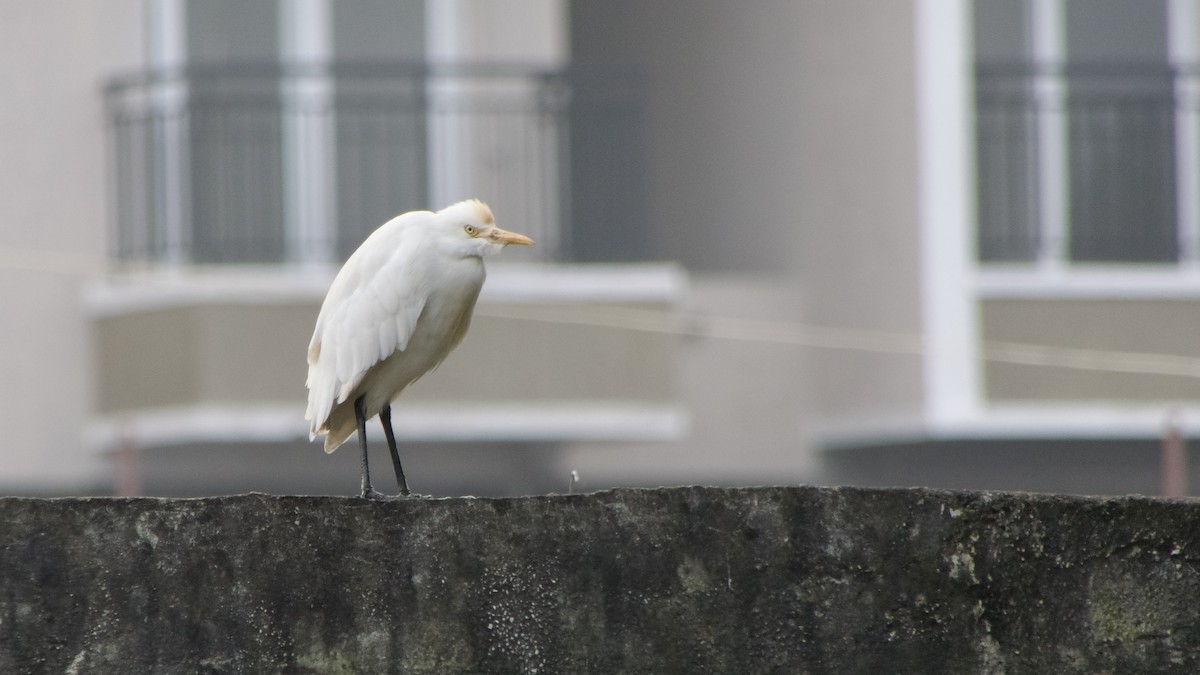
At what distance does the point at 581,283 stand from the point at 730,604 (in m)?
7.22

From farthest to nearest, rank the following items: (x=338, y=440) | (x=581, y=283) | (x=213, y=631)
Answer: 1. (x=581, y=283)
2. (x=338, y=440)
3. (x=213, y=631)

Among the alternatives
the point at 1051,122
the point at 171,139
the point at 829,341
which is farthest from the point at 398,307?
the point at 1051,122

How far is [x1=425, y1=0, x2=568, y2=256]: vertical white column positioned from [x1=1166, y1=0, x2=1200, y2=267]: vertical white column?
3.65 metres

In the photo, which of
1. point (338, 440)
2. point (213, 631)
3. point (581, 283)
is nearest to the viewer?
point (213, 631)

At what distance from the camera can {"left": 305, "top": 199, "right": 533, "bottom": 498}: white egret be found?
16.7ft

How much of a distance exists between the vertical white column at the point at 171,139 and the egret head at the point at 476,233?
6361 mm

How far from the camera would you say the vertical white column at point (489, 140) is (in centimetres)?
1162

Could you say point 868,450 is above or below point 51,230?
below

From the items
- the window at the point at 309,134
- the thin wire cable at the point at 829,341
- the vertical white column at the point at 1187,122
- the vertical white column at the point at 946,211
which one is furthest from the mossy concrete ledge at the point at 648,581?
the vertical white column at the point at 1187,122

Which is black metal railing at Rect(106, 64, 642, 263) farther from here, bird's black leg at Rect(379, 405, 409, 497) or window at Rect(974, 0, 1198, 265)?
bird's black leg at Rect(379, 405, 409, 497)

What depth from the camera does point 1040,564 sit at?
420 centimetres

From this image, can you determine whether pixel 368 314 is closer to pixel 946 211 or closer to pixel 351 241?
pixel 351 241

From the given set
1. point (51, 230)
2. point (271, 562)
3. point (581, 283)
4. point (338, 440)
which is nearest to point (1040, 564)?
point (271, 562)

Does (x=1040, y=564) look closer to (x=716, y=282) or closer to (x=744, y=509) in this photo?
(x=744, y=509)
